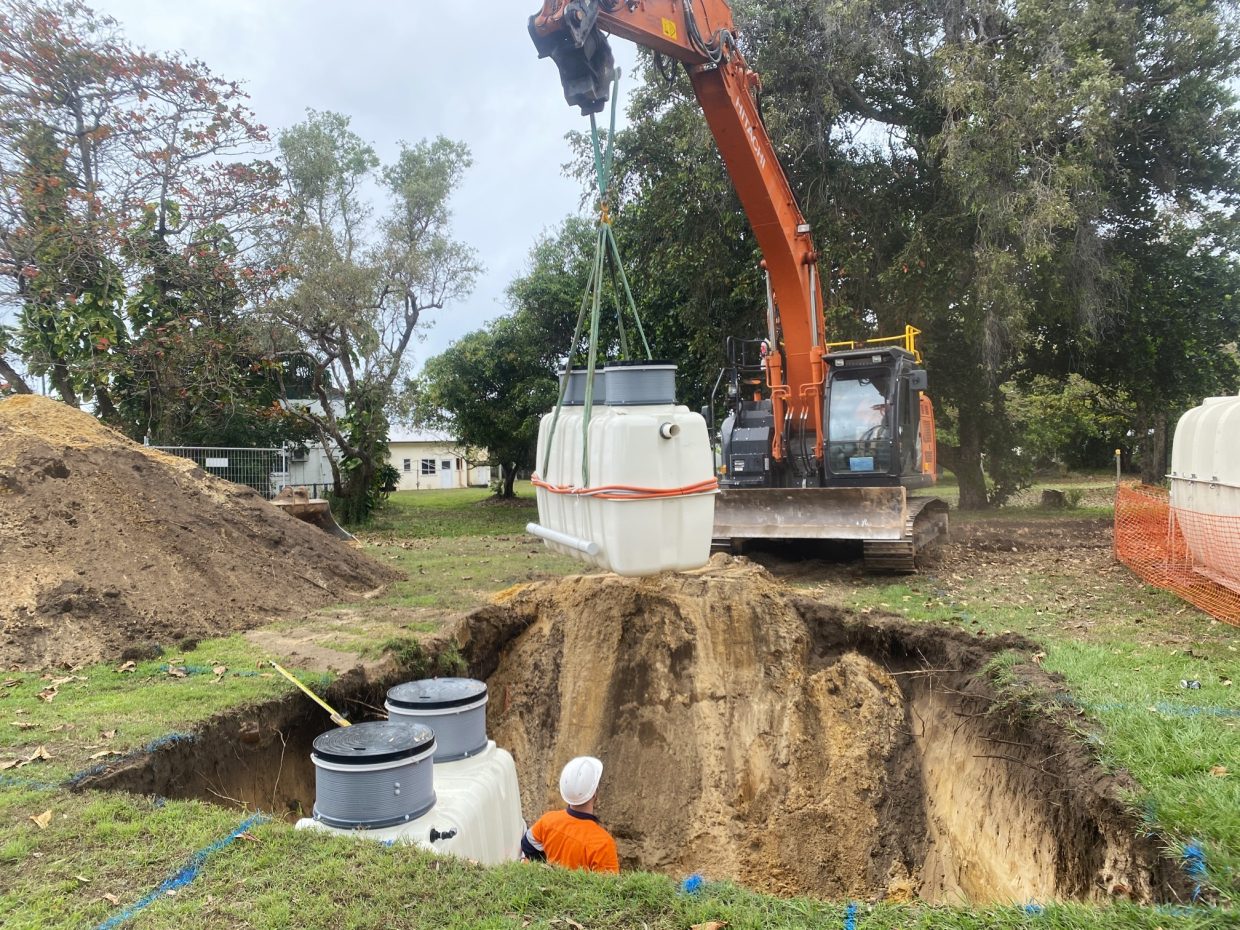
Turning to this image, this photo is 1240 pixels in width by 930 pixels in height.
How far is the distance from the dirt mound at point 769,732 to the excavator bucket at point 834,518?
0.99 metres

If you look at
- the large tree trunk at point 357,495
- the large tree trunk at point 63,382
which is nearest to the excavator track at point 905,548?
the large tree trunk at point 357,495

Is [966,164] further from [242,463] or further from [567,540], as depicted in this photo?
[242,463]

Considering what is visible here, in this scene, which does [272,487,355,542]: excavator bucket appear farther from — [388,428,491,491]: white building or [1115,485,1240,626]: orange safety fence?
[388,428,491,491]: white building

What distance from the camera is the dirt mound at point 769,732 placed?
5812 millimetres

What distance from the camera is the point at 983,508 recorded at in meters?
20.8

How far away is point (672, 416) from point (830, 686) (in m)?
3.97

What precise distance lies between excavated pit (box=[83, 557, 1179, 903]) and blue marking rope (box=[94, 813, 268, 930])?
1.17 meters

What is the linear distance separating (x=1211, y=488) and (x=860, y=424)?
366 cm

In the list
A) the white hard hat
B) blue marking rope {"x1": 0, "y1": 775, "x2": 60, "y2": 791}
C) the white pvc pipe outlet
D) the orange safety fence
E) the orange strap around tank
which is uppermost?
the orange strap around tank

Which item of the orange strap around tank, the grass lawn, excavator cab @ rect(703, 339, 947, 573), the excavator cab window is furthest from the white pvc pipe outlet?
the excavator cab window

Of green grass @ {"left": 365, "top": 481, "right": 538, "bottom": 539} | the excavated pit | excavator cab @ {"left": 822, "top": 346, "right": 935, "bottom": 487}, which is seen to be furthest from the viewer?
green grass @ {"left": 365, "top": 481, "right": 538, "bottom": 539}

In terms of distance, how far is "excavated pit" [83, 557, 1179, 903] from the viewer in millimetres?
4875

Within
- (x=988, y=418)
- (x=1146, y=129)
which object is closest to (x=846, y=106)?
(x=1146, y=129)

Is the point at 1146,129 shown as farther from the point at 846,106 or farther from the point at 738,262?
the point at 738,262
